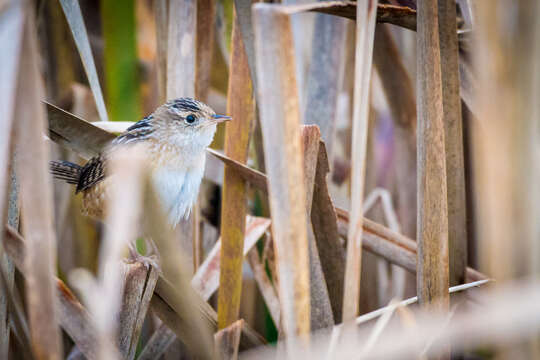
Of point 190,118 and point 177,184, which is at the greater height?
point 190,118

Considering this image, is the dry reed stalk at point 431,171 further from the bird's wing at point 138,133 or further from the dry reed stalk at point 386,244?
the bird's wing at point 138,133

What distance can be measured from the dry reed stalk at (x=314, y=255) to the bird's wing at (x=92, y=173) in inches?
33.9

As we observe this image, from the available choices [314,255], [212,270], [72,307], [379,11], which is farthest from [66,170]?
[379,11]

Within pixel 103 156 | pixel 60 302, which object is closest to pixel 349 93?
pixel 103 156

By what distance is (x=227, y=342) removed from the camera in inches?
52.9

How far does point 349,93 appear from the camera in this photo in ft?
8.61

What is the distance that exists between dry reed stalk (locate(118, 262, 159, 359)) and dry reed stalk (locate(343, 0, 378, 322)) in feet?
1.82

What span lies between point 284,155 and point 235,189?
770 millimetres

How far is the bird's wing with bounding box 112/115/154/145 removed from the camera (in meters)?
1.87

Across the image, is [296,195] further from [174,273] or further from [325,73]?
[325,73]

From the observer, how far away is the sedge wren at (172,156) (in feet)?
6.19

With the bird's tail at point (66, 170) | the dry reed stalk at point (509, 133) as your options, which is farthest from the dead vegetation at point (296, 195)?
the bird's tail at point (66, 170)

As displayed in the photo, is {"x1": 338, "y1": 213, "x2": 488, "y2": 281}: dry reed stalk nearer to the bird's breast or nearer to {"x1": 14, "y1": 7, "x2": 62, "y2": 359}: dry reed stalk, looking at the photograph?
the bird's breast

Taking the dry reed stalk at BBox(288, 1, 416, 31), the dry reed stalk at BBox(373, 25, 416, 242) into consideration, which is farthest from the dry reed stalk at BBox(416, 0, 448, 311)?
the dry reed stalk at BBox(373, 25, 416, 242)
